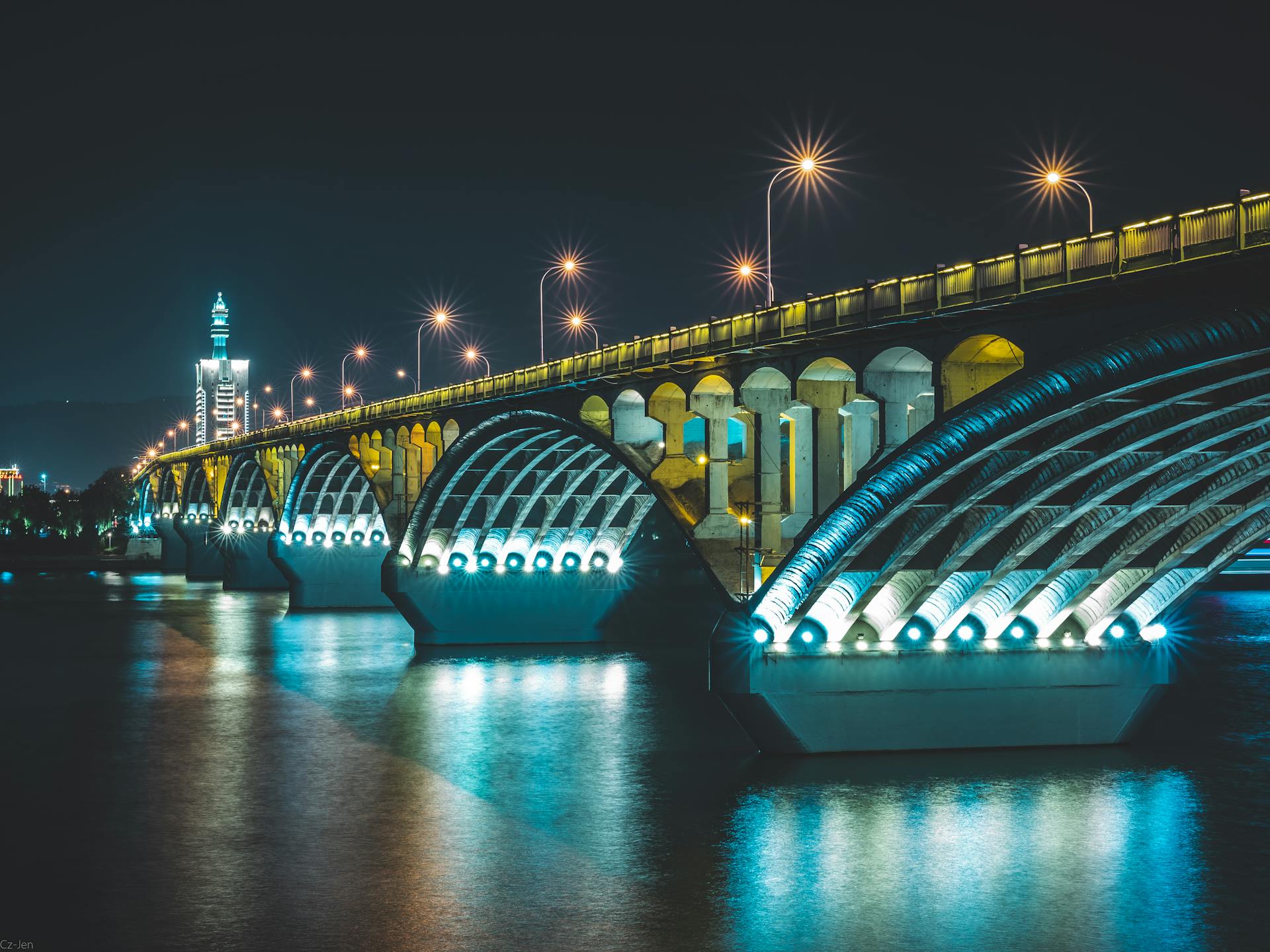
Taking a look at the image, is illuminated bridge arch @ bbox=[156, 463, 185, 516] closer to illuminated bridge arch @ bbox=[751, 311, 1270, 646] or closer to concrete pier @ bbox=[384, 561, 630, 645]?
concrete pier @ bbox=[384, 561, 630, 645]

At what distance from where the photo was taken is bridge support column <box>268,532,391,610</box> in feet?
309

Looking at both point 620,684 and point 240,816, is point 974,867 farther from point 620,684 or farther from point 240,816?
point 620,684

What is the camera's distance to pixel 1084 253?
2539 cm

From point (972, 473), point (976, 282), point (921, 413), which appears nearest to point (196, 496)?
point (921, 413)

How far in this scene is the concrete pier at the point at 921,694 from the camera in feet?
107

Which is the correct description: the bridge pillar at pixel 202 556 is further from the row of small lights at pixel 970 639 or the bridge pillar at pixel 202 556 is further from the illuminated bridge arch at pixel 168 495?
the row of small lights at pixel 970 639

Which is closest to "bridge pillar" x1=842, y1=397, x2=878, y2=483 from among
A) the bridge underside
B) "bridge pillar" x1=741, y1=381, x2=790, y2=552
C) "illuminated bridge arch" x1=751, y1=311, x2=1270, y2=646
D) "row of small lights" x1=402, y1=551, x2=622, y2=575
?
"illuminated bridge arch" x1=751, y1=311, x2=1270, y2=646

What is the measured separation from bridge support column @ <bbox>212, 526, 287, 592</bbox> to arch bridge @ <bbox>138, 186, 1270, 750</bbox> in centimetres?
7732

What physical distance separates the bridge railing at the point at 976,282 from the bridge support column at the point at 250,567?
7732 cm

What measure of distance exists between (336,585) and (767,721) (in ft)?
215

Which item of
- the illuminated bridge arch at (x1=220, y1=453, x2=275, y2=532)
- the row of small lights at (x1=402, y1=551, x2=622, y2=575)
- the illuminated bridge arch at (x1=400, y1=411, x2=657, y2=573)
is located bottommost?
the row of small lights at (x1=402, y1=551, x2=622, y2=575)

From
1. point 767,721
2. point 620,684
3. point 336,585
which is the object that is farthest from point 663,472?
point 336,585

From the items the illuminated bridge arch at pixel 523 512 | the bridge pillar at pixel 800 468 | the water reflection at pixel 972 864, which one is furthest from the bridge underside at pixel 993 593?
the illuminated bridge arch at pixel 523 512

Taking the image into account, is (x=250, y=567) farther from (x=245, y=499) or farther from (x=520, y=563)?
(x=520, y=563)
